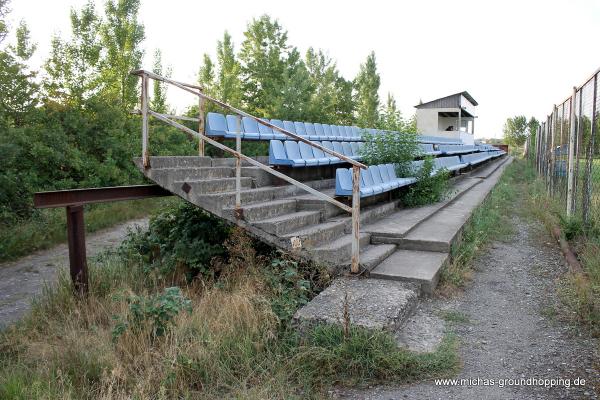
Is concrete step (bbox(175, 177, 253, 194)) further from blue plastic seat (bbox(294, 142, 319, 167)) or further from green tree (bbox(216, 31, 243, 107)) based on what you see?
green tree (bbox(216, 31, 243, 107))

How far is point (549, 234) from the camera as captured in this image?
755 cm

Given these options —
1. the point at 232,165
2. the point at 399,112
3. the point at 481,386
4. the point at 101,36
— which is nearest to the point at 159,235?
the point at 232,165

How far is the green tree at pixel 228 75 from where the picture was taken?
22438mm

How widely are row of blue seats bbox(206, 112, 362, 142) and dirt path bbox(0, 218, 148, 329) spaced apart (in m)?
2.15

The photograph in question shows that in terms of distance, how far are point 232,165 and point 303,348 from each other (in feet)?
13.6

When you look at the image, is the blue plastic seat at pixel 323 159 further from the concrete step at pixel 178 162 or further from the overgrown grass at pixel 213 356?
the overgrown grass at pixel 213 356

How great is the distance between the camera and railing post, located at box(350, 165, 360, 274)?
15.7ft

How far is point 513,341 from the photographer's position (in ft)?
12.5

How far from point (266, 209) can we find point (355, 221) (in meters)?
1.25

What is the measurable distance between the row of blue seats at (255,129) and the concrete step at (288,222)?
1.07m

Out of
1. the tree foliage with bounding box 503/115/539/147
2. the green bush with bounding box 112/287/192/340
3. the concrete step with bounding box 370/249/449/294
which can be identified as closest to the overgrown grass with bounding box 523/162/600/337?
the concrete step with bounding box 370/249/449/294

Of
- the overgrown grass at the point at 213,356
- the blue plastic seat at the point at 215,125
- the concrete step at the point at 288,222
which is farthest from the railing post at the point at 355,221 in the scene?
the blue plastic seat at the point at 215,125

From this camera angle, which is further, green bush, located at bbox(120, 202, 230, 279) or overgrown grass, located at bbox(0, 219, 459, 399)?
green bush, located at bbox(120, 202, 230, 279)

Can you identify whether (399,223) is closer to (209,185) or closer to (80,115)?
(209,185)
